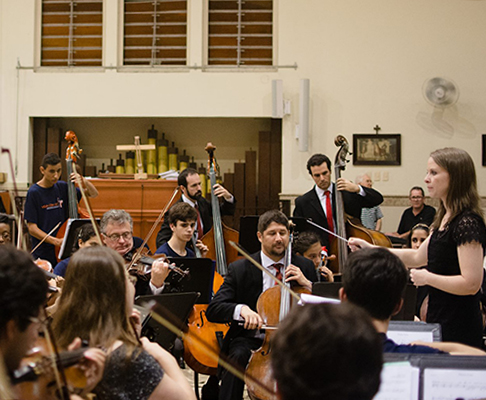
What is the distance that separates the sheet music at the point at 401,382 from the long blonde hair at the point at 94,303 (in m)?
0.64

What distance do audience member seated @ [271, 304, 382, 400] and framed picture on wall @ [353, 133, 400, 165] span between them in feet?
23.1

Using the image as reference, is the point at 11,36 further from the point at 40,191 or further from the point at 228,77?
the point at 40,191

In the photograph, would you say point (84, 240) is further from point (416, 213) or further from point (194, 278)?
point (416, 213)

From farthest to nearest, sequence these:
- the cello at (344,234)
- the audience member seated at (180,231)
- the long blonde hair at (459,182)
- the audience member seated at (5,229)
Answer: the cello at (344,234)
the audience member seated at (180,231)
the audience member seated at (5,229)
the long blonde hair at (459,182)

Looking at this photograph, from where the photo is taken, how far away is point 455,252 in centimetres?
233

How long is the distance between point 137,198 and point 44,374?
223 inches

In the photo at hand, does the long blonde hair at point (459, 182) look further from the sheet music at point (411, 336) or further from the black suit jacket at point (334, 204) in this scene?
the black suit jacket at point (334, 204)

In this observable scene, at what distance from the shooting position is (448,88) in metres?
7.62

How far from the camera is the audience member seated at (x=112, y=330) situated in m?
1.50

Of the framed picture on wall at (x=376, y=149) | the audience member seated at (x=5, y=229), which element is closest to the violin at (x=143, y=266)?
the audience member seated at (x=5, y=229)

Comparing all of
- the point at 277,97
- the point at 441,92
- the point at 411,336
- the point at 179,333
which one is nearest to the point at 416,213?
the point at 441,92

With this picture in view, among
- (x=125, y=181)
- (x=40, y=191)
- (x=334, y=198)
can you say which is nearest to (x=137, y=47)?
(x=125, y=181)

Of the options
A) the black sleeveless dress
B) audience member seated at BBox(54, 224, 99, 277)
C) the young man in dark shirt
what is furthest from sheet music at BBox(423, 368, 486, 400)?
the young man in dark shirt

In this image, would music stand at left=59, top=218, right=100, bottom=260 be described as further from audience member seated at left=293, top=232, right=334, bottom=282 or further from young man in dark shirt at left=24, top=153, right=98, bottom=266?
audience member seated at left=293, top=232, right=334, bottom=282
